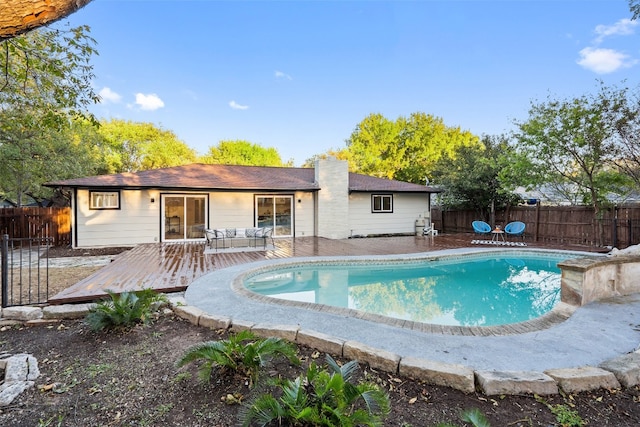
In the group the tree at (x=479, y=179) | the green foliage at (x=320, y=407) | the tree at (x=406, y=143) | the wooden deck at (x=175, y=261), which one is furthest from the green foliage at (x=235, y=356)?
the tree at (x=406, y=143)

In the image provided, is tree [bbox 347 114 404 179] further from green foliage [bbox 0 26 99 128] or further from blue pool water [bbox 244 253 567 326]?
green foliage [bbox 0 26 99 128]

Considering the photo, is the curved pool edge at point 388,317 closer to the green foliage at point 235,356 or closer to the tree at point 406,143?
the green foliage at point 235,356

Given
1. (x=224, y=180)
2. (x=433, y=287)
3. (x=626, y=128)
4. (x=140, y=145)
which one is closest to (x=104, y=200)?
(x=224, y=180)

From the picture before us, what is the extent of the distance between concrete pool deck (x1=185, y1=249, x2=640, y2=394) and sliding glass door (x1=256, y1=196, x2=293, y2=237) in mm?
9215

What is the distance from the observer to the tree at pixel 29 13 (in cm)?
133

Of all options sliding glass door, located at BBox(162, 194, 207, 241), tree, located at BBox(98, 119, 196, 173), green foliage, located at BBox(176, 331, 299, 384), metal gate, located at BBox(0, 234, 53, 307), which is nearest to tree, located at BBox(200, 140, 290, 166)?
tree, located at BBox(98, 119, 196, 173)

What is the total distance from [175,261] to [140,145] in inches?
1153

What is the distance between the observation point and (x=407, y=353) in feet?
11.0

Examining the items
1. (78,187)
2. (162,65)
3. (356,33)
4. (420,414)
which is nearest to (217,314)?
(420,414)

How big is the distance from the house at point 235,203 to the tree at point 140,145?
20491mm

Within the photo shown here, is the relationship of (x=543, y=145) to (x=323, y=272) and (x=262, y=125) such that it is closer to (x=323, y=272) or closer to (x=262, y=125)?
(x=323, y=272)

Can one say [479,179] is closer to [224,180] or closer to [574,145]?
[574,145]

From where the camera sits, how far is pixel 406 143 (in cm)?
3300

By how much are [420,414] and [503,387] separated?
0.80 m
